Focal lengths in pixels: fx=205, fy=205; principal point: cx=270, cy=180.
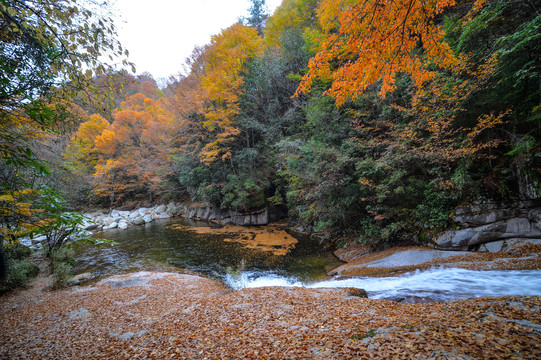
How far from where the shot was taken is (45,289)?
6.93 meters

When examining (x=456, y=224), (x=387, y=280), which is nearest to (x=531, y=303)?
(x=387, y=280)

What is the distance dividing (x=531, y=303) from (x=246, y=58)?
1860cm

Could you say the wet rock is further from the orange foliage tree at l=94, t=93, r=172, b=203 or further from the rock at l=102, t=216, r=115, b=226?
the rock at l=102, t=216, r=115, b=226

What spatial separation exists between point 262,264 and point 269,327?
19.4ft

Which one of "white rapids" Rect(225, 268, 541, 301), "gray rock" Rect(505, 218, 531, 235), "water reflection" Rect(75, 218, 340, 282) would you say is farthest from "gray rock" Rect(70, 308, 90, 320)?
"gray rock" Rect(505, 218, 531, 235)

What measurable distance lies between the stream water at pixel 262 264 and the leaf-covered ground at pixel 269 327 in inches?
61.0

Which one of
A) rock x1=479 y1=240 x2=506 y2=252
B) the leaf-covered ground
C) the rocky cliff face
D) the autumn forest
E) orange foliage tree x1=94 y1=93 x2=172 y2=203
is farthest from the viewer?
orange foliage tree x1=94 y1=93 x2=172 y2=203

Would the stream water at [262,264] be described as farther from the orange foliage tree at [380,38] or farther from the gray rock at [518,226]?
the orange foliage tree at [380,38]

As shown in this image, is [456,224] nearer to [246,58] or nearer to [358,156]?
[358,156]

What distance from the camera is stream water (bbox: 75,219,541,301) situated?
14.1ft

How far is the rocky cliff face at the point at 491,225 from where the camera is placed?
547 cm

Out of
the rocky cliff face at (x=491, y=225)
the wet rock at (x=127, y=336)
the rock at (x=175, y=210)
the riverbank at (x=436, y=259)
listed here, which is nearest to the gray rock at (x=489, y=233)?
the rocky cliff face at (x=491, y=225)

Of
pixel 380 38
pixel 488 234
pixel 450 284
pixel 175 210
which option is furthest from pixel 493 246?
pixel 175 210

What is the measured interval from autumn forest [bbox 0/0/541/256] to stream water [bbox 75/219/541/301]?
2.01 metres
